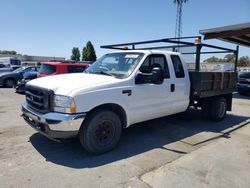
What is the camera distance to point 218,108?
276 inches

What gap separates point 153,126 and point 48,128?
3.28 meters

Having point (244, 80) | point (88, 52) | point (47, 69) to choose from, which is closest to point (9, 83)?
point (47, 69)

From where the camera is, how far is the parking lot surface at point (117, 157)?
130 inches

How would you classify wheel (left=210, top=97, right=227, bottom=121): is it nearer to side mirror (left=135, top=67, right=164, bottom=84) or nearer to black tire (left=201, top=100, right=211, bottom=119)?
black tire (left=201, top=100, right=211, bottom=119)

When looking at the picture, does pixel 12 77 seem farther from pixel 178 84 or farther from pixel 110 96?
pixel 110 96

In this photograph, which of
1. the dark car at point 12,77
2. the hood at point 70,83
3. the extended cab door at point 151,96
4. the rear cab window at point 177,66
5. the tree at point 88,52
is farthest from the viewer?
the tree at point 88,52

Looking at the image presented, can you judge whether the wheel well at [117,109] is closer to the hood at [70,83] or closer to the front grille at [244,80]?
the hood at [70,83]

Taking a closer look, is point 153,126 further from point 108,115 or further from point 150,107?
point 108,115

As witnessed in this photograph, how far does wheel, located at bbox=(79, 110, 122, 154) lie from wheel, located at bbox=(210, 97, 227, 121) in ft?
12.4

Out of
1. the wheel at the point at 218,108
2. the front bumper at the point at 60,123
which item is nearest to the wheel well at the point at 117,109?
the front bumper at the point at 60,123

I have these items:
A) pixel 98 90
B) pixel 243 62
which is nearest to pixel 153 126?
pixel 98 90

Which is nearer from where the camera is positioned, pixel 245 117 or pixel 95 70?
pixel 95 70

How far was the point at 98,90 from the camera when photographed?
3.88 metres

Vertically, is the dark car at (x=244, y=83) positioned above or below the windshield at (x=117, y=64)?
below
